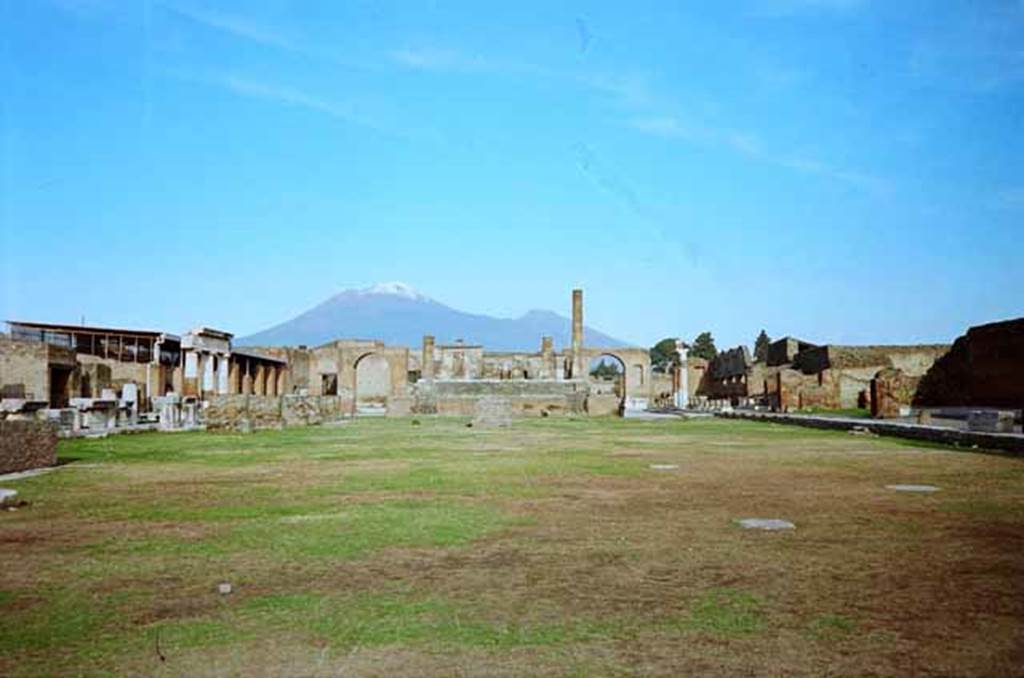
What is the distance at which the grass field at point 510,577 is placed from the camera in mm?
3504

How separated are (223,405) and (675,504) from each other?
61.7ft

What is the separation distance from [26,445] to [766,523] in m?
9.79

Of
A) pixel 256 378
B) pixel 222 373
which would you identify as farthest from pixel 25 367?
pixel 256 378

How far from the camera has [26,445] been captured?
11.5m

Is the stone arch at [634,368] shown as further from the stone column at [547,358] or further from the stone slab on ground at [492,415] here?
the stone slab on ground at [492,415]

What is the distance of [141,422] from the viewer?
26047 millimetres

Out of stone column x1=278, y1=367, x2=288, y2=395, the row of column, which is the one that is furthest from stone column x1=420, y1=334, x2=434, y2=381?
stone column x1=278, y1=367, x2=288, y2=395

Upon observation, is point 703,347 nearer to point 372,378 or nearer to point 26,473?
point 372,378

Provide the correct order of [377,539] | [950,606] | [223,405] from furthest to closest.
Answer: [223,405] → [377,539] → [950,606]

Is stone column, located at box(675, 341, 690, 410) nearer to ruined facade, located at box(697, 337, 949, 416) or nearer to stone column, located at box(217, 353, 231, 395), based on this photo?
ruined facade, located at box(697, 337, 949, 416)

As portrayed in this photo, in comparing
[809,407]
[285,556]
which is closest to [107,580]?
[285,556]

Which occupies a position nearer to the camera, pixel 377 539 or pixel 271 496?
pixel 377 539

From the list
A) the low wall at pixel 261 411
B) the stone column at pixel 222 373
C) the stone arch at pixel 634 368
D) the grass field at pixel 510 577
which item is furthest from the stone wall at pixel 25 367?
the stone arch at pixel 634 368

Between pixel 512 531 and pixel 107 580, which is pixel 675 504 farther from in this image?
pixel 107 580
